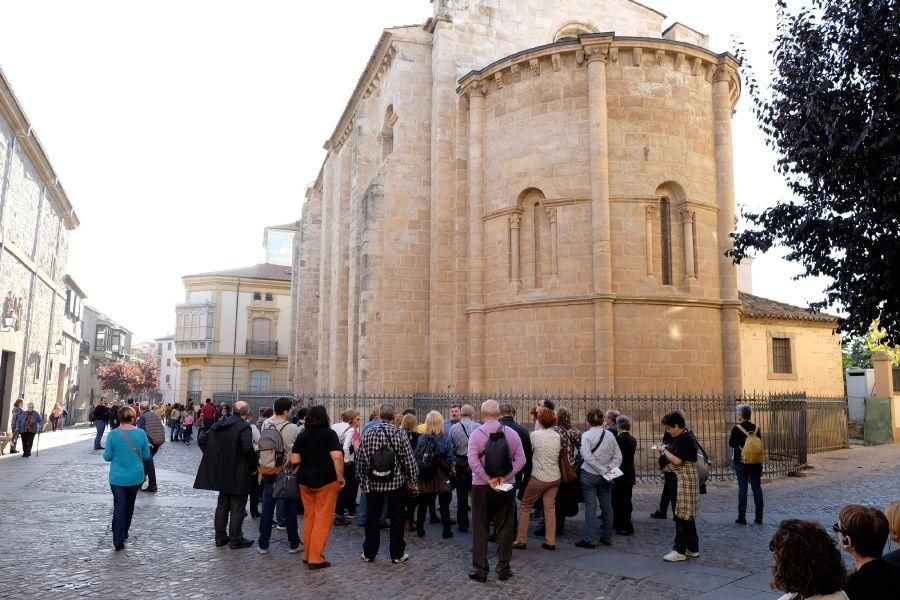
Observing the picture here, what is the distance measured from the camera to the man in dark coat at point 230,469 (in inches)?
310

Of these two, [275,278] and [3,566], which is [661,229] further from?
[275,278]

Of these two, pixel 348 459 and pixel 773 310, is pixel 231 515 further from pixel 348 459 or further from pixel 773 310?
pixel 773 310

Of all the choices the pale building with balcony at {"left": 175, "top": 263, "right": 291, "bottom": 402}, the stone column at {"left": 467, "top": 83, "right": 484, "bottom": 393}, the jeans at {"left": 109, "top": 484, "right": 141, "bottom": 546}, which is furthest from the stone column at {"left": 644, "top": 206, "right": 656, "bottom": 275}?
the pale building with balcony at {"left": 175, "top": 263, "right": 291, "bottom": 402}

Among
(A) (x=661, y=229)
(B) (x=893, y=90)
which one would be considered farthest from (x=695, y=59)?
(B) (x=893, y=90)

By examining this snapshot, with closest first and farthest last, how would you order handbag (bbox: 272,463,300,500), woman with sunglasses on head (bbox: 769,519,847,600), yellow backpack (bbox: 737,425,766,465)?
woman with sunglasses on head (bbox: 769,519,847,600) → handbag (bbox: 272,463,300,500) → yellow backpack (bbox: 737,425,766,465)

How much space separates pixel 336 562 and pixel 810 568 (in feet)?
18.6

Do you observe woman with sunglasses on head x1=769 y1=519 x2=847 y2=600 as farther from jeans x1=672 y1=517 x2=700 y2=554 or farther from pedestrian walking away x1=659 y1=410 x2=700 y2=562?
jeans x1=672 y1=517 x2=700 y2=554

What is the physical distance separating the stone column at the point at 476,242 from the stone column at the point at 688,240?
518cm

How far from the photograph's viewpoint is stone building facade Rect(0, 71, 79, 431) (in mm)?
21641

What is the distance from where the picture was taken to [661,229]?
17.0m

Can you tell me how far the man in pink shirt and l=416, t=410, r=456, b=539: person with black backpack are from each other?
1.82 m

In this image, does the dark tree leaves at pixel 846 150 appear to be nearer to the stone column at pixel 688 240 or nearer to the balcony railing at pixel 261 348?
the stone column at pixel 688 240

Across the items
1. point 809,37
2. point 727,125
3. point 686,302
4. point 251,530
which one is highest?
point 727,125

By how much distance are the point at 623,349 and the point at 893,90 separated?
8.63m
